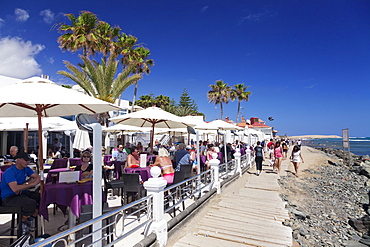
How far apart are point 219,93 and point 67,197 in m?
38.1

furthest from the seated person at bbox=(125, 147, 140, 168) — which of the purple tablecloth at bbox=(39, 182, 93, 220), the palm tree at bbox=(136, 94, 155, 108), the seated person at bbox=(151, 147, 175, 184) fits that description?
the palm tree at bbox=(136, 94, 155, 108)

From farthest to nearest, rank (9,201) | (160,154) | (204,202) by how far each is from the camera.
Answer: (204,202) → (160,154) → (9,201)

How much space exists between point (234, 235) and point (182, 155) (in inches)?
120

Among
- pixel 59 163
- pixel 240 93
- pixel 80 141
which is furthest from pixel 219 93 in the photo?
pixel 59 163

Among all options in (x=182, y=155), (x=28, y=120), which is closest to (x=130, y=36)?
(x=28, y=120)

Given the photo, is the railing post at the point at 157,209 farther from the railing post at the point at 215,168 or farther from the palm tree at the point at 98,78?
the palm tree at the point at 98,78

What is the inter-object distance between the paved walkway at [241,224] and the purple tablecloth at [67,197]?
1.78 meters

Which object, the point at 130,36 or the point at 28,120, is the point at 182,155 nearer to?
the point at 28,120

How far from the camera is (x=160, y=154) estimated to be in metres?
6.06

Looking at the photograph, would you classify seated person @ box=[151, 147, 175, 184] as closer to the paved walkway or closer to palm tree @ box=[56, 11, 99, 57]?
the paved walkway

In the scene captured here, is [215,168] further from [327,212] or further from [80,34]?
[80,34]

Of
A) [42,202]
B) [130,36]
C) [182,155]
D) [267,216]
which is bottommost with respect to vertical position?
[267,216]

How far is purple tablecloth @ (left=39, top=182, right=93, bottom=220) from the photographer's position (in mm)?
4129

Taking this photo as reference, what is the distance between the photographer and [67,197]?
165 inches
